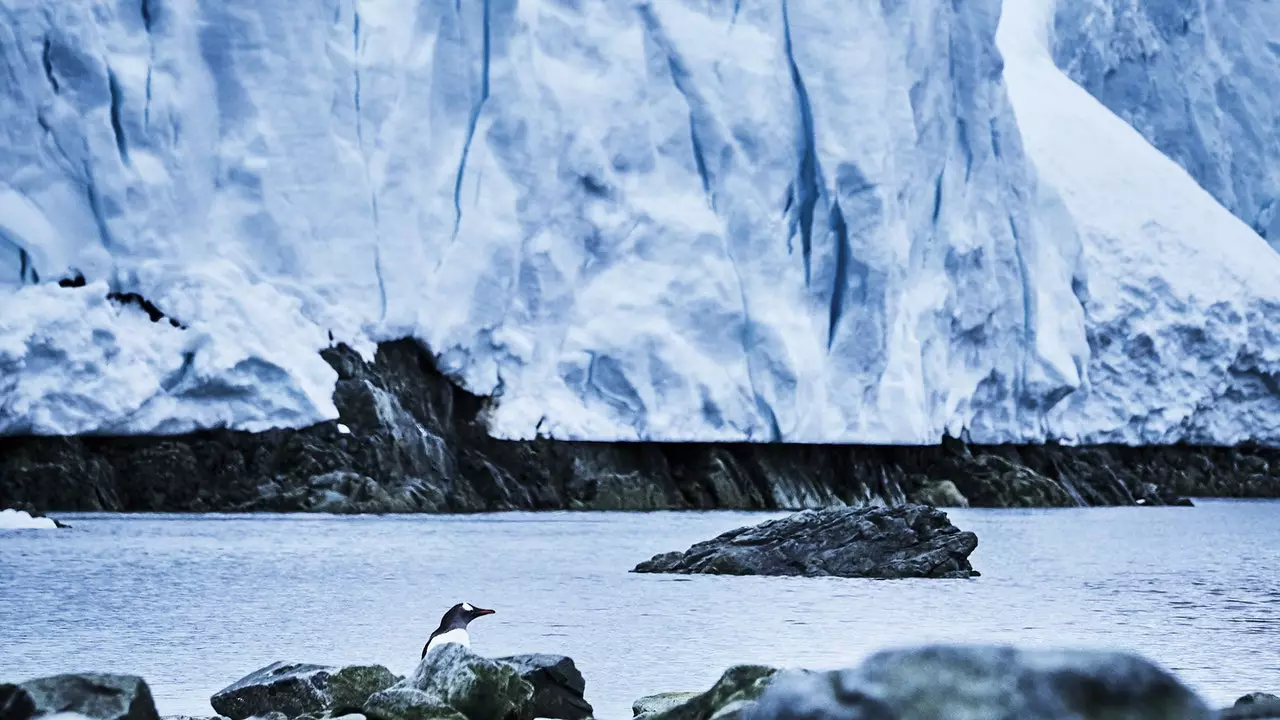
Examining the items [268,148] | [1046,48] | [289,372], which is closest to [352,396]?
[289,372]

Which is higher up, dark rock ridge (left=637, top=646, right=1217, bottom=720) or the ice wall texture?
the ice wall texture

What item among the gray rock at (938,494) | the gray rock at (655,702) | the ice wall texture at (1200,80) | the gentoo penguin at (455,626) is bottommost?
the gray rock at (655,702)

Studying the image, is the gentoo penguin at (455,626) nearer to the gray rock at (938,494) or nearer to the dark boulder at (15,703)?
the dark boulder at (15,703)

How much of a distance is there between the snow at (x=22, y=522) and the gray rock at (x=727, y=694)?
38.5ft

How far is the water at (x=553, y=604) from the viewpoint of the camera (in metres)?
7.34

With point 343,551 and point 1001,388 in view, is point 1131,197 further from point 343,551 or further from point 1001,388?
point 343,551

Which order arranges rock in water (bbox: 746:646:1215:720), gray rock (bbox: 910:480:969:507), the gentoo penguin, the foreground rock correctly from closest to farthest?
rock in water (bbox: 746:646:1215:720) < the foreground rock < the gentoo penguin < gray rock (bbox: 910:480:969:507)

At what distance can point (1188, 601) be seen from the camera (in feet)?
36.3

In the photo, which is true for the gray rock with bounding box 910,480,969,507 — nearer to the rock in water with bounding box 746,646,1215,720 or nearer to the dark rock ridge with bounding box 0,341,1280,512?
the dark rock ridge with bounding box 0,341,1280,512

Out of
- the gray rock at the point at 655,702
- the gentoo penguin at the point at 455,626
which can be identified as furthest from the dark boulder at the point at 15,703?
the gentoo penguin at the point at 455,626

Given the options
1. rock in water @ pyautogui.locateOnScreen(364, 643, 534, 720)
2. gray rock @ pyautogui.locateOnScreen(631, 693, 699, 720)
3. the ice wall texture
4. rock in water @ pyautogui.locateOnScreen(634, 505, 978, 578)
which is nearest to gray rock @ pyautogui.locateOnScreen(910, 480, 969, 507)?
rock in water @ pyautogui.locateOnScreen(634, 505, 978, 578)

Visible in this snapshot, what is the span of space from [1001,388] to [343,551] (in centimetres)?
1029

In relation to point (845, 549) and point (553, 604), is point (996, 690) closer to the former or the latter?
point (553, 604)

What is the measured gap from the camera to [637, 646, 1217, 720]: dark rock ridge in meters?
2.21
